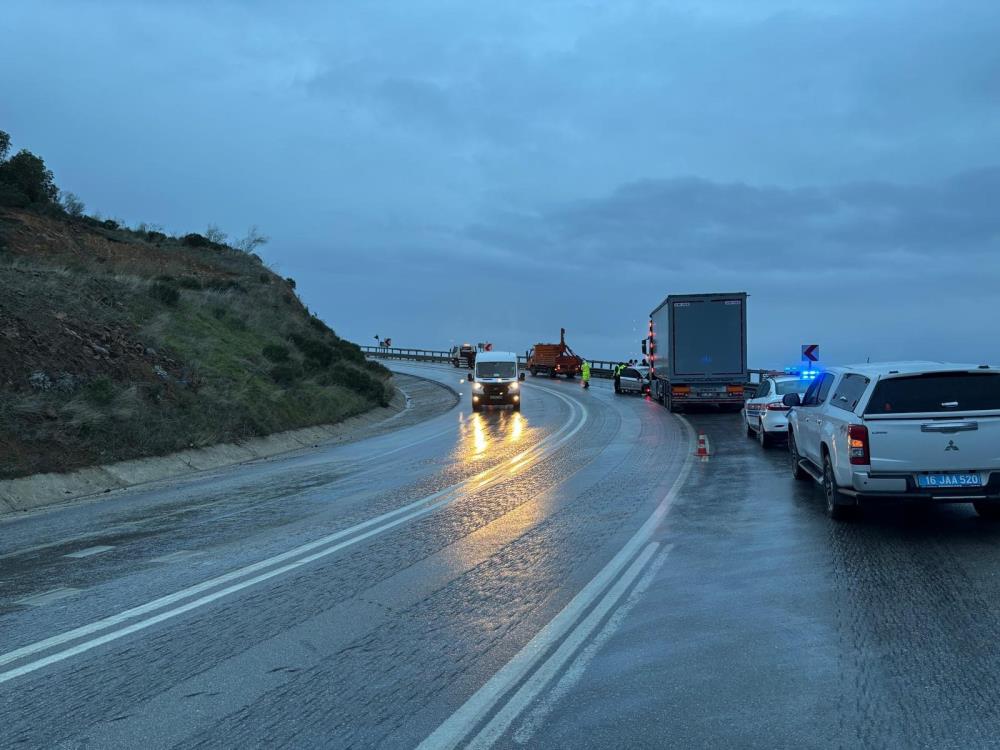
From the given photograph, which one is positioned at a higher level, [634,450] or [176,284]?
[176,284]

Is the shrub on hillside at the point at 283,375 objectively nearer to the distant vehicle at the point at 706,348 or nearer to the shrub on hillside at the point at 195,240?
the distant vehicle at the point at 706,348

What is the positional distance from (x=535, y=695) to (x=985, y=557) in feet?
17.8

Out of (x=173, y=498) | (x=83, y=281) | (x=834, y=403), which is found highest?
(x=83, y=281)

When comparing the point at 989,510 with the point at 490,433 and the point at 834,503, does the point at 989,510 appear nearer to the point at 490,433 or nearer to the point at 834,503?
the point at 834,503

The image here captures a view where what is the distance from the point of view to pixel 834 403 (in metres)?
10.6

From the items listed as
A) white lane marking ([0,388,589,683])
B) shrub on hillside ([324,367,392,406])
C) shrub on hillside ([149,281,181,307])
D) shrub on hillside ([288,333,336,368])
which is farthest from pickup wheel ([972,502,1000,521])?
shrub on hillside ([288,333,336,368])

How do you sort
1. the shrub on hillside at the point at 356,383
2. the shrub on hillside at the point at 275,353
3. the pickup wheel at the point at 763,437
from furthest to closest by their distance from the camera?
the shrub on hillside at the point at 356,383
the shrub on hillside at the point at 275,353
the pickup wheel at the point at 763,437

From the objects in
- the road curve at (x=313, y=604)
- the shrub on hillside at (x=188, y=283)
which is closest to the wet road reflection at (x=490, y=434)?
the road curve at (x=313, y=604)

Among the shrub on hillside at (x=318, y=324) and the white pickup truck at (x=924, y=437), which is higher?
the shrub on hillside at (x=318, y=324)

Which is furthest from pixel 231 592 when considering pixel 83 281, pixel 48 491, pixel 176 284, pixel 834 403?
pixel 176 284

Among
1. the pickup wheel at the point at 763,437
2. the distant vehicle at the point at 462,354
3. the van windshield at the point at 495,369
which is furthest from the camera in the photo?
the distant vehicle at the point at 462,354

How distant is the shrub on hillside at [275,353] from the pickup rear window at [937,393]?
25.6 meters

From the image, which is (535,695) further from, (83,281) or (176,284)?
(176,284)

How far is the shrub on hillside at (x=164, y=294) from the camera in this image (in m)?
30.4
